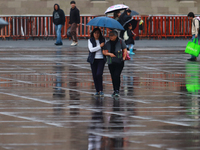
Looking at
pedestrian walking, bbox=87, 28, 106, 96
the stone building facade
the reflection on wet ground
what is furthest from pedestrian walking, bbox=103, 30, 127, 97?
the stone building facade

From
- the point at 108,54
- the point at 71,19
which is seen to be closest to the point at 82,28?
the point at 71,19

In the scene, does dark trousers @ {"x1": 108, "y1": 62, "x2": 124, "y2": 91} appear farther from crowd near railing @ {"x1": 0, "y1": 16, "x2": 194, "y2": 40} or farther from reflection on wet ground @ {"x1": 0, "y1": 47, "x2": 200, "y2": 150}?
crowd near railing @ {"x1": 0, "y1": 16, "x2": 194, "y2": 40}

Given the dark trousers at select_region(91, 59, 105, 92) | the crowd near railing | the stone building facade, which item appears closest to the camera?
the dark trousers at select_region(91, 59, 105, 92)

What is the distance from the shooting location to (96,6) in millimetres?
35969

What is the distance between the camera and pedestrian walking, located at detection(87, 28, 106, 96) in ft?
35.8

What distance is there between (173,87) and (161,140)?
5446 millimetres

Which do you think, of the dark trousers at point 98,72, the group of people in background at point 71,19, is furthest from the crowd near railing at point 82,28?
the dark trousers at point 98,72

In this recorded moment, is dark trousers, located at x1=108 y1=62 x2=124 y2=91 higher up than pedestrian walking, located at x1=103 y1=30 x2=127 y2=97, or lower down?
lower down

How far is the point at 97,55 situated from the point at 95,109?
1836mm

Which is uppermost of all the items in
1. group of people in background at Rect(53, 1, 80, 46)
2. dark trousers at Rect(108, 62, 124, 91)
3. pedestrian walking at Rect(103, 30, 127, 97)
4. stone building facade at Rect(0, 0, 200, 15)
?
stone building facade at Rect(0, 0, 200, 15)

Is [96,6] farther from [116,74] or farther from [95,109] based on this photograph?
[95,109]

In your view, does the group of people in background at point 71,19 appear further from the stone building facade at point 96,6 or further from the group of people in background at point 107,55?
the group of people in background at point 107,55

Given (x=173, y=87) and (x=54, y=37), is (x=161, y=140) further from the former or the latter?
(x=54, y=37)

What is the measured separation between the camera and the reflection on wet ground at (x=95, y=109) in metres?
6.98
